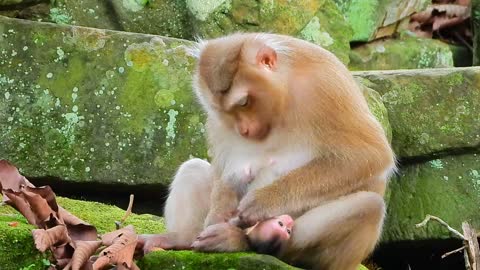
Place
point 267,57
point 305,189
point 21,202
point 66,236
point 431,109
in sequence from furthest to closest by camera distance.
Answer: point 431,109, point 267,57, point 305,189, point 21,202, point 66,236

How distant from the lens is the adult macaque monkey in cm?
460

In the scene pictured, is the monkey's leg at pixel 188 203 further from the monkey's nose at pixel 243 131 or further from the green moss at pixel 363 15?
the green moss at pixel 363 15

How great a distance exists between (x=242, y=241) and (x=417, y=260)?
17.0 feet

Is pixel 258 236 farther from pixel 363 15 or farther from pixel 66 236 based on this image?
pixel 363 15

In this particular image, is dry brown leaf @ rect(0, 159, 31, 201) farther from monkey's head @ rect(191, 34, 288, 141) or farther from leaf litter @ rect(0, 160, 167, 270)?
monkey's head @ rect(191, 34, 288, 141)

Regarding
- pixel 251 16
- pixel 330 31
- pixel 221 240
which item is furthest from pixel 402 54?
pixel 221 240

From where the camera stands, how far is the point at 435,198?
9.15 meters

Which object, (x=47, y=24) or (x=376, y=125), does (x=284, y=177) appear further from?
(x=47, y=24)

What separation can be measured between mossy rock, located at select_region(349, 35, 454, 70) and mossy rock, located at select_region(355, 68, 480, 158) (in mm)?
2615

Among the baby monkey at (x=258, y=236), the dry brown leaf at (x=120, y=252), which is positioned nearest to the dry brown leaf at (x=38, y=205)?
the dry brown leaf at (x=120, y=252)

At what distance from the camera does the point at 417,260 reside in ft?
30.9

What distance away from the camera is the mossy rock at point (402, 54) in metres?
12.0

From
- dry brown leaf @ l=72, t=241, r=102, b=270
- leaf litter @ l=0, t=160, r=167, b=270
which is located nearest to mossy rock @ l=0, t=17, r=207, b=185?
leaf litter @ l=0, t=160, r=167, b=270

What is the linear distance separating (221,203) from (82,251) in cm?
97
